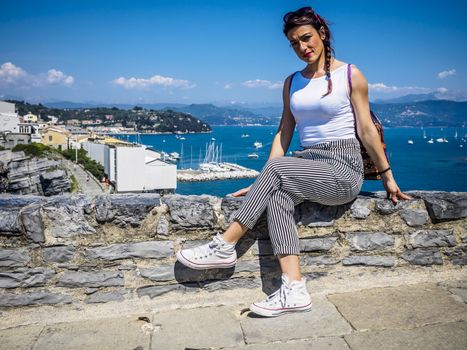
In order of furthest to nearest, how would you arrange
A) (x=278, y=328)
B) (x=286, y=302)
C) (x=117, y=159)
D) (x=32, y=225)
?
(x=117, y=159) < (x=32, y=225) < (x=286, y=302) < (x=278, y=328)

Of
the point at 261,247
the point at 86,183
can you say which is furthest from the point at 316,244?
the point at 86,183

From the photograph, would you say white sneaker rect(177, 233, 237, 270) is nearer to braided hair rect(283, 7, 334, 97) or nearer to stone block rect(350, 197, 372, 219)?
stone block rect(350, 197, 372, 219)

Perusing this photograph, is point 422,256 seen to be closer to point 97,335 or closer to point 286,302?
point 286,302

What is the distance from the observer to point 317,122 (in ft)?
8.45

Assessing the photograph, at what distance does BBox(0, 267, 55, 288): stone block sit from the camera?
2.34m

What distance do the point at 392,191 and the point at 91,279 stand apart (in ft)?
6.55

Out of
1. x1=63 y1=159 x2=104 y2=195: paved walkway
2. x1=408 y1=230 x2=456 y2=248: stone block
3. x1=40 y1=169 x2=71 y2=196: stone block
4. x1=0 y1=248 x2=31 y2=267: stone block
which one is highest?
x1=408 y1=230 x2=456 y2=248: stone block

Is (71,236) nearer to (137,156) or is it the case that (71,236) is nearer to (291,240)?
(291,240)

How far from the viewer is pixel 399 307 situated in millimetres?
2375

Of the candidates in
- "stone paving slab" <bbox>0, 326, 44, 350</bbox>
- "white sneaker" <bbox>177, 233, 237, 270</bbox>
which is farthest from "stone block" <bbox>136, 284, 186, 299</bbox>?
"stone paving slab" <bbox>0, 326, 44, 350</bbox>

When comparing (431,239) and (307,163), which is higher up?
(307,163)

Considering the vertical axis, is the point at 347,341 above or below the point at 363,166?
below

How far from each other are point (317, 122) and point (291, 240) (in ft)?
2.58

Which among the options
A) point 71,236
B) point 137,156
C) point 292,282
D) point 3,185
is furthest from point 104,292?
point 137,156
